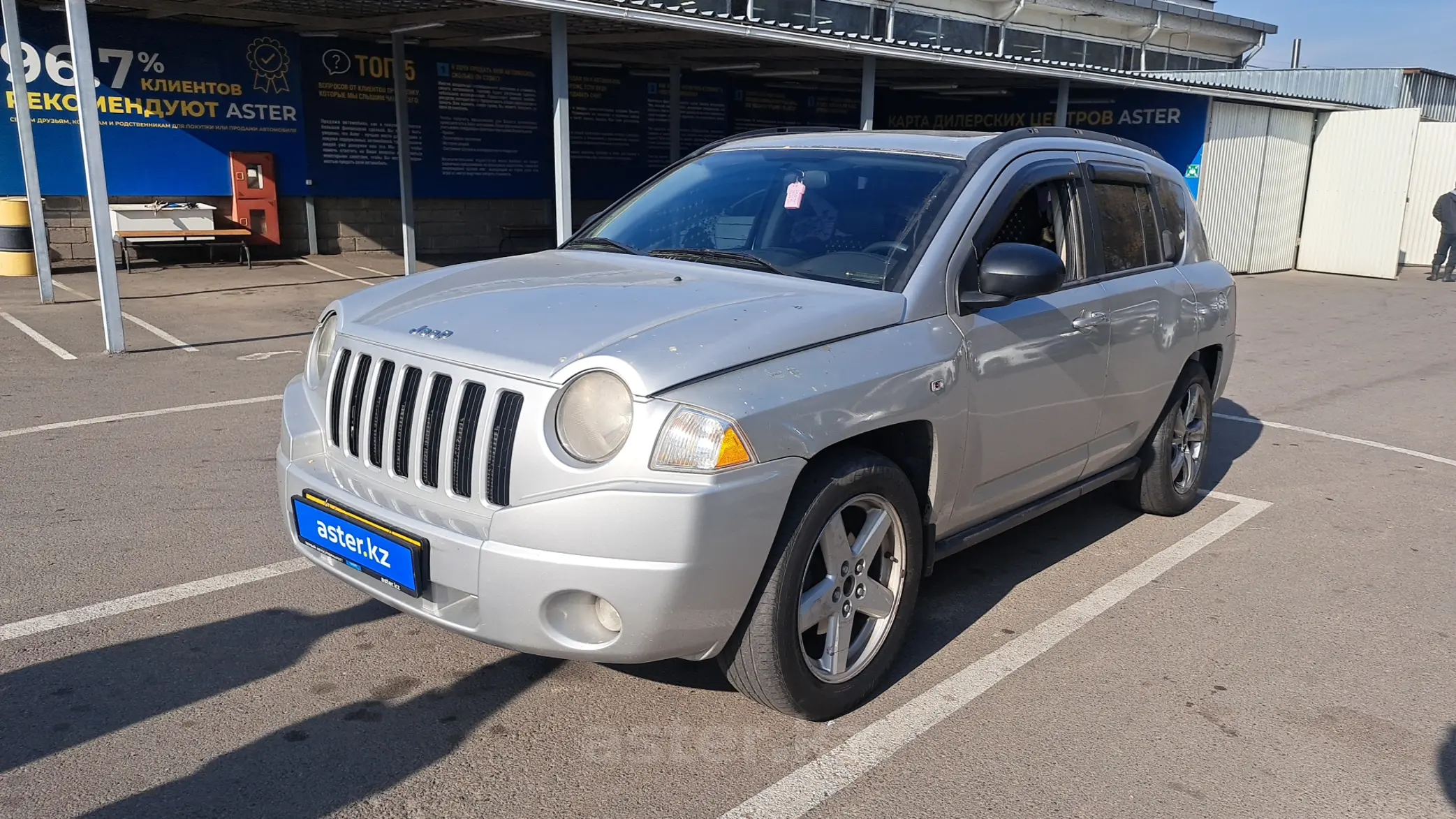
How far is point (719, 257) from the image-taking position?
12.9 ft

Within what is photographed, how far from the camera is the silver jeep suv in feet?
9.25

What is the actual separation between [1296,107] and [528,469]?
20.6 m

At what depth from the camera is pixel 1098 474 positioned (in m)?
4.83

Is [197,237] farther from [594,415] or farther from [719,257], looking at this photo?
[594,415]

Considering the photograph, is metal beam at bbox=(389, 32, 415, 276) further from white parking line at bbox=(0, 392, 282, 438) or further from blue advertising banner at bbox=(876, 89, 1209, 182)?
blue advertising banner at bbox=(876, 89, 1209, 182)

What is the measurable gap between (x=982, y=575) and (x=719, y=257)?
6.00 ft

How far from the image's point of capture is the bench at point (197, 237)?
13.8 meters

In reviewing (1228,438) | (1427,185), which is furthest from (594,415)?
(1427,185)

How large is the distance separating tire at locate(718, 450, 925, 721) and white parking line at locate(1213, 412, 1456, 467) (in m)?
5.15

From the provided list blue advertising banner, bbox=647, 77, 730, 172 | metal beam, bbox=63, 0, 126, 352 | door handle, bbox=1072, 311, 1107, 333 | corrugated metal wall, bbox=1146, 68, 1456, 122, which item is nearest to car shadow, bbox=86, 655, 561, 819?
door handle, bbox=1072, 311, 1107, 333

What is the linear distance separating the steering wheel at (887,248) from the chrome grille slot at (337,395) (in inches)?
69.1

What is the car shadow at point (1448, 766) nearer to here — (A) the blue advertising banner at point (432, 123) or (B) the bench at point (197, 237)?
(B) the bench at point (197, 237)

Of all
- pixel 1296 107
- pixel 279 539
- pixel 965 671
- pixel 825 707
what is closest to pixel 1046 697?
pixel 965 671

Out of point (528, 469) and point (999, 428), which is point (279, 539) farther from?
point (999, 428)
